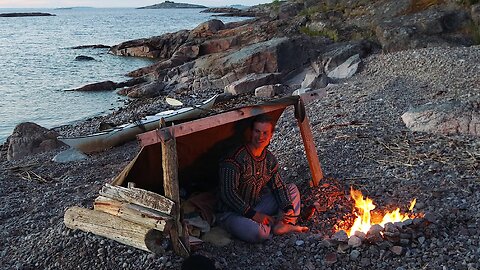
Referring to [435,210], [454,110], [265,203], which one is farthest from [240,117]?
[454,110]

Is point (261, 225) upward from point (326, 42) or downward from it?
upward

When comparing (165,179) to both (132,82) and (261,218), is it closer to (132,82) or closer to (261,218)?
(261,218)

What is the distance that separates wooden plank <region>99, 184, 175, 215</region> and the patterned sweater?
1011 millimetres

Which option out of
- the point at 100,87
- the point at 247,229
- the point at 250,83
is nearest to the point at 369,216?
the point at 247,229

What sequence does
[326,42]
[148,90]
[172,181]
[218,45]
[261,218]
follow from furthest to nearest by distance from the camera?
1. [218,45]
2. [148,90]
3. [326,42]
4. [261,218]
5. [172,181]

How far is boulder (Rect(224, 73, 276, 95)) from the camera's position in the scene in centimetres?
1819

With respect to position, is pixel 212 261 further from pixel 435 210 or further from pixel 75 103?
pixel 75 103

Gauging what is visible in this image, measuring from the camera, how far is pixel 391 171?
25.5ft

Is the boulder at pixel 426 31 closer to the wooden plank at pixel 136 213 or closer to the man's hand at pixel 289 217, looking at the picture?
the man's hand at pixel 289 217

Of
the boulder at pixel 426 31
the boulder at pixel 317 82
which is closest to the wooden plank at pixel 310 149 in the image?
the boulder at pixel 317 82

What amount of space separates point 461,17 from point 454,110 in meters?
11.1

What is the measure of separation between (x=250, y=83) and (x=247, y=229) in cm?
1252

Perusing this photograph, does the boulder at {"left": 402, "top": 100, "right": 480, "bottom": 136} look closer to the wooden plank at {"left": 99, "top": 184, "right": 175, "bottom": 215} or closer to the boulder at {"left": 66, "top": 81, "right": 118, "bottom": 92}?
the wooden plank at {"left": 99, "top": 184, "right": 175, "bottom": 215}

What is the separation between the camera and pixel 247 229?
6.05 meters
